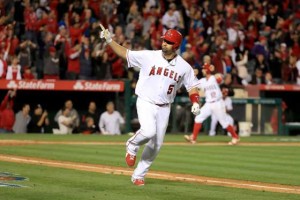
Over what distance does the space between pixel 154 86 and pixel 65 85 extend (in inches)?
534

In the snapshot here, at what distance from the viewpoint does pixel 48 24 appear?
2456 centimetres

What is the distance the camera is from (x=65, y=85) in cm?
2414

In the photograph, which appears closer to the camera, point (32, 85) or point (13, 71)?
point (13, 71)

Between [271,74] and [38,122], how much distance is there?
836cm

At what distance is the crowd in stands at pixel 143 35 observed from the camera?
2392 cm

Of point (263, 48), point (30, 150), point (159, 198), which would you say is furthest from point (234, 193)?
point (263, 48)

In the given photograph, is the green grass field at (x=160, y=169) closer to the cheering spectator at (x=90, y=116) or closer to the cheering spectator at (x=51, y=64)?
the cheering spectator at (x=90, y=116)

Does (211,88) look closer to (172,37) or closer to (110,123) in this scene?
(110,123)

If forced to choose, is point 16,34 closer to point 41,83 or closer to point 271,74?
point 41,83

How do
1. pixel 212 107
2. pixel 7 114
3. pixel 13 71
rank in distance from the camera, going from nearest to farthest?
pixel 212 107 → pixel 7 114 → pixel 13 71

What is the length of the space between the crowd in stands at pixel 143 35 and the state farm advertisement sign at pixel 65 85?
8.7 inches

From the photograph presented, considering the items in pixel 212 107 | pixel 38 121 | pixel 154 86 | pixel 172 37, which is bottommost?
pixel 38 121

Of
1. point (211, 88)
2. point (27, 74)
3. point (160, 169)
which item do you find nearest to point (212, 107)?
point (211, 88)

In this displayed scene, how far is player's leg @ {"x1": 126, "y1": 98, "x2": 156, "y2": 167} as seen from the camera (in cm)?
1058
